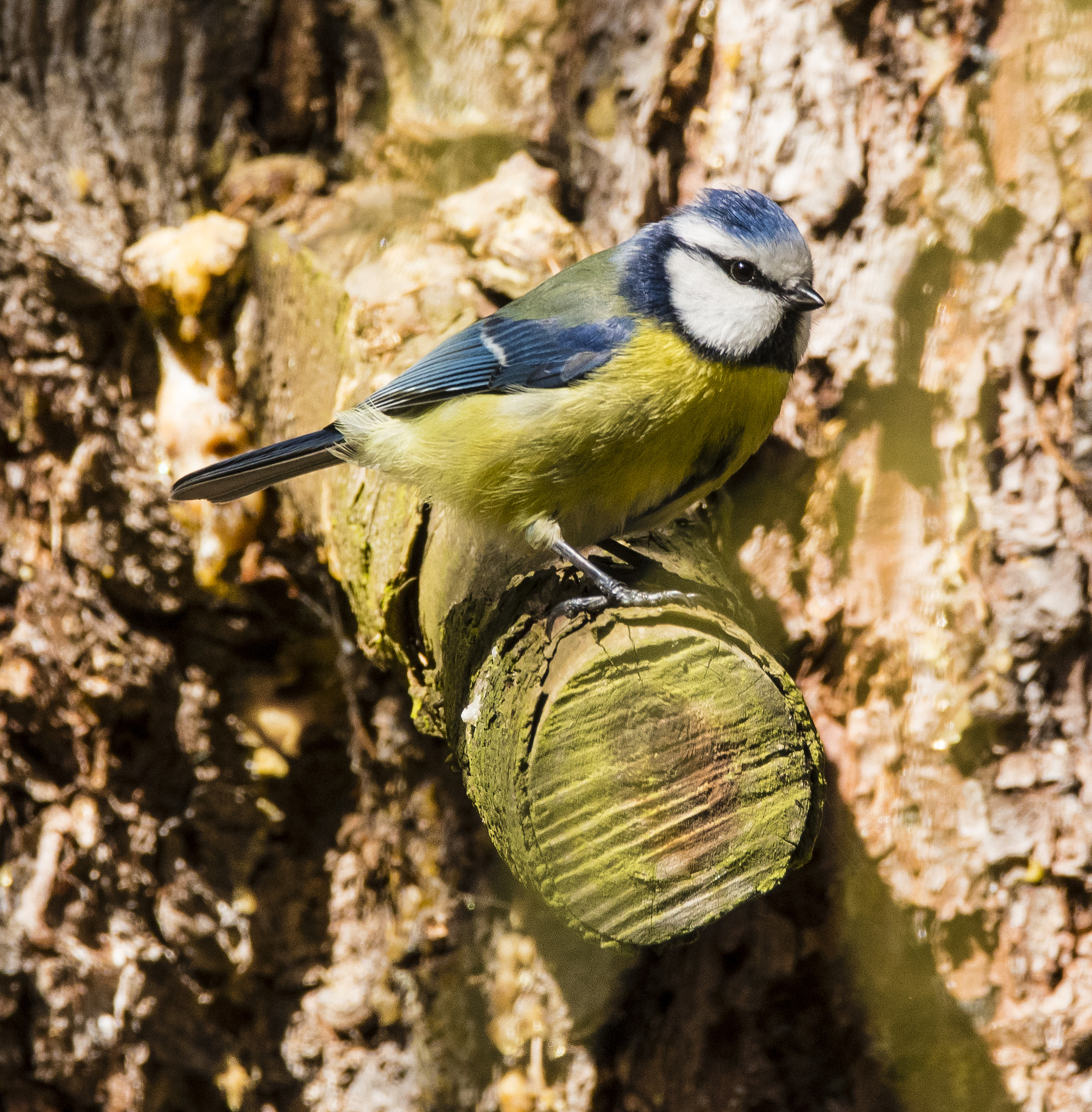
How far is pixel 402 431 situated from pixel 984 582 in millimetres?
973

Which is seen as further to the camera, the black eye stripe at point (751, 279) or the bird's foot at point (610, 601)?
the black eye stripe at point (751, 279)

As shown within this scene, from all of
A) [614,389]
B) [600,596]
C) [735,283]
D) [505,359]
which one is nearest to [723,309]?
[735,283]

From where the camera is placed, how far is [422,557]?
5.16 feet

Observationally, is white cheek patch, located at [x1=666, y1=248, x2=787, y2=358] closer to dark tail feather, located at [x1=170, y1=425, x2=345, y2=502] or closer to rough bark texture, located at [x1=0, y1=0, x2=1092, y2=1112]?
rough bark texture, located at [x1=0, y1=0, x2=1092, y2=1112]

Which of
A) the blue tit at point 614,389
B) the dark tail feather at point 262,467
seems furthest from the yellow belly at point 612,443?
the dark tail feather at point 262,467

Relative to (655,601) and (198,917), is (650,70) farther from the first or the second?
Answer: (198,917)

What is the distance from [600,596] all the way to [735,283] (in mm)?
527

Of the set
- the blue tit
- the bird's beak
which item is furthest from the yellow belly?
the bird's beak

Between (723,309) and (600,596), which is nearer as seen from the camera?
(600,596)

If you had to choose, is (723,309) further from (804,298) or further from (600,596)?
(600,596)

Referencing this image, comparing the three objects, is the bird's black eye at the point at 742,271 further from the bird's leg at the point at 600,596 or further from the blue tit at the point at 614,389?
the bird's leg at the point at 600,596

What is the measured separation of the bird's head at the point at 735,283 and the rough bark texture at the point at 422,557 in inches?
11.1

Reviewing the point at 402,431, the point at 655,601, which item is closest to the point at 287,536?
the point at 402,431

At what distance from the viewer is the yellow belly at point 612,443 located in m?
1.44
